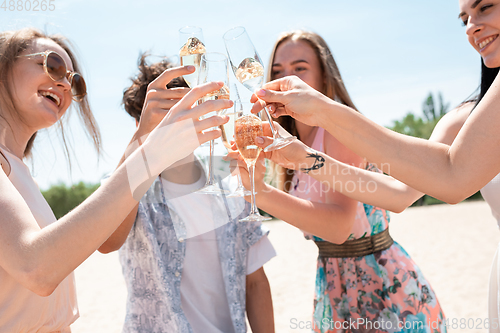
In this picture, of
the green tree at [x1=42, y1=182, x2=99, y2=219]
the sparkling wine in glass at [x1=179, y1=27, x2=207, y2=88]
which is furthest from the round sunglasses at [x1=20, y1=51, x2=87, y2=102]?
the green tree at [x1=42, y1=182, x2=99, y2=219]

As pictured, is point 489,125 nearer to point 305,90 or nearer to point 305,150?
point 305,90

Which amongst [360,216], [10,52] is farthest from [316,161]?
[10,52]

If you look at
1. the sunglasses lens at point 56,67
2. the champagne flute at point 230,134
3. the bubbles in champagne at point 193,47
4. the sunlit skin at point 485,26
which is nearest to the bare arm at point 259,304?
Answer: the champagne flute at point 230,134

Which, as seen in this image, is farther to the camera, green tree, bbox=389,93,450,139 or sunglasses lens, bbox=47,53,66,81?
green tree, bbox=389,93,450,139

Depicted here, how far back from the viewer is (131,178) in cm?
171

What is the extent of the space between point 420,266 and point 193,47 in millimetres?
14193

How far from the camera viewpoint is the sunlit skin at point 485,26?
2.32 metres

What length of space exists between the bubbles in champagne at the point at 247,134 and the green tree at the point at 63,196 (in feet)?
91.0

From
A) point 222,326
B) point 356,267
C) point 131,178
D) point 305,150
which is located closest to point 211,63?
point 131,178

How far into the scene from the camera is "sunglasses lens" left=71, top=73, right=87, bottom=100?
2.74 meters

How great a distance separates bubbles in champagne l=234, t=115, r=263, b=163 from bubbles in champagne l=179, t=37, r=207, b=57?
1.58 ft

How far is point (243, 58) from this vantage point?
6.94 ft

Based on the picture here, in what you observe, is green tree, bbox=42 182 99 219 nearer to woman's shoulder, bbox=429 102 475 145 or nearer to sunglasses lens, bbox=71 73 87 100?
sunglasses lens, bbox=71 73 87 100

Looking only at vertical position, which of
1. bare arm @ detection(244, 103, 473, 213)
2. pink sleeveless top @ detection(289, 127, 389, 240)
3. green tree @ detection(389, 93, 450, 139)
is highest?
bare arm @ detection(244, 103, 473, 213)
